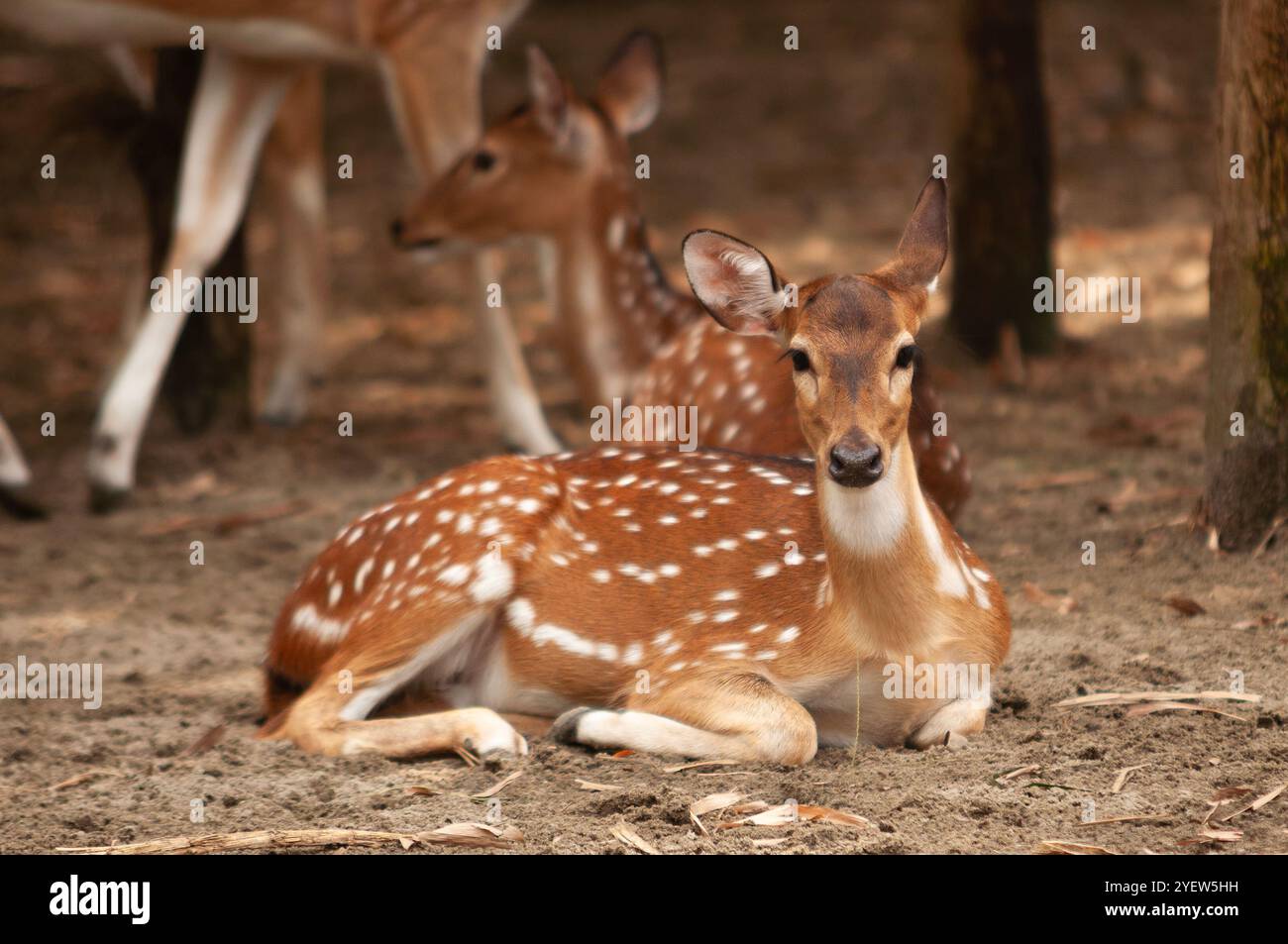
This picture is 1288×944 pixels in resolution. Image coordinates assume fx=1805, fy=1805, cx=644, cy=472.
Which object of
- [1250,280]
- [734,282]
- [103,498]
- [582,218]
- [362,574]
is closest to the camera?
[734,282]

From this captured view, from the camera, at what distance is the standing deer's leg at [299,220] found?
7656mm

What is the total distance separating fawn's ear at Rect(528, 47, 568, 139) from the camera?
6.08 m

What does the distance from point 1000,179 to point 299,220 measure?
2.97 m

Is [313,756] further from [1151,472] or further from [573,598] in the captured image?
[1151,472]

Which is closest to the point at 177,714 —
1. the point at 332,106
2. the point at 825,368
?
the point at 825,368

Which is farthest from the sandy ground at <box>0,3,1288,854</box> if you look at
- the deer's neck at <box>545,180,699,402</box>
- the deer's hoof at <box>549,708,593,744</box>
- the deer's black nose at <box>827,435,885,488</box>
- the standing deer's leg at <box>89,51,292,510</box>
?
the deer's neck at <box>545,180,699,402</box>

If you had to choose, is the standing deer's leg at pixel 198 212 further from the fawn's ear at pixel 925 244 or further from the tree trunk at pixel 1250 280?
the tree trunk at pixel 1250 280

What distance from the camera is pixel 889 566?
12.5 feet

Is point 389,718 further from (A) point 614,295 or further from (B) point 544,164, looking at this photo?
(B) point 544,164

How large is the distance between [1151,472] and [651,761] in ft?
8.92

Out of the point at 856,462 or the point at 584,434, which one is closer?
the point at 856,462

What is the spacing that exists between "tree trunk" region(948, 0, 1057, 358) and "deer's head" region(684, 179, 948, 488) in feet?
11.8

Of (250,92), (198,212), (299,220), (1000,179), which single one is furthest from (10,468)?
(1000,179)

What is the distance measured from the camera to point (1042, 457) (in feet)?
20.9
